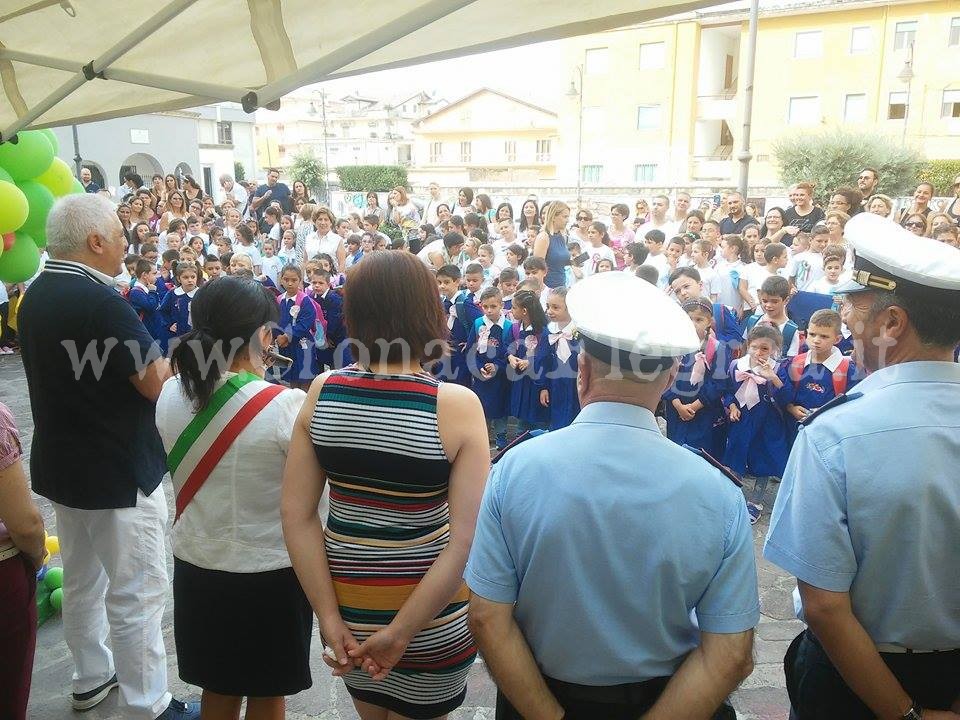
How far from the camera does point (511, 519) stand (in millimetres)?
1521

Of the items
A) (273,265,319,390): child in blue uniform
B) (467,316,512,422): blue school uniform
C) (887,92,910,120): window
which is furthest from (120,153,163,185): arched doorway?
(887,92,910,120): window

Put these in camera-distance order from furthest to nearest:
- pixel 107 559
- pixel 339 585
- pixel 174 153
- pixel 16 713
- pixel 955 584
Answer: pixel 174 153, pixel 107 559, pixel 16 713, pixel 339 585, pixel 955 584

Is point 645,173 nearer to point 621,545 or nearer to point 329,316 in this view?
point 329,316

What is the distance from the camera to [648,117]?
4028cm

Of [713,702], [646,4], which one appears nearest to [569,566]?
[713,702]

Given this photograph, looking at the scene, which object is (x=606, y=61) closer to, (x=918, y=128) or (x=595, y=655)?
(x=918, y=128)

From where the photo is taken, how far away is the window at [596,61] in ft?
134

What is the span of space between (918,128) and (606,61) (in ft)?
52.5

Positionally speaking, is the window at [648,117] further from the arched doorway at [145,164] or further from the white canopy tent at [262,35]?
the white canopy tent at [262,35]

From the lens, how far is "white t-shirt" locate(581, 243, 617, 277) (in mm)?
8102

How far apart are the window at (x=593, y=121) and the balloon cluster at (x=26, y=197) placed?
39.9m

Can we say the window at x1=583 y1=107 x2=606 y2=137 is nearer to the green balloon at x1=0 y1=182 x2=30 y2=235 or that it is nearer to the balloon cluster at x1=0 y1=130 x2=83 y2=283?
the balloon cluster at x1=0 y1=130 x2=83 y2=283

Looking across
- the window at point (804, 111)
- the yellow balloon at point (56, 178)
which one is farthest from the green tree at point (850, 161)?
the yellow balloon at point (56, 178)

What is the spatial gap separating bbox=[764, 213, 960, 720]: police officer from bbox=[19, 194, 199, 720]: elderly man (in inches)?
83.2
